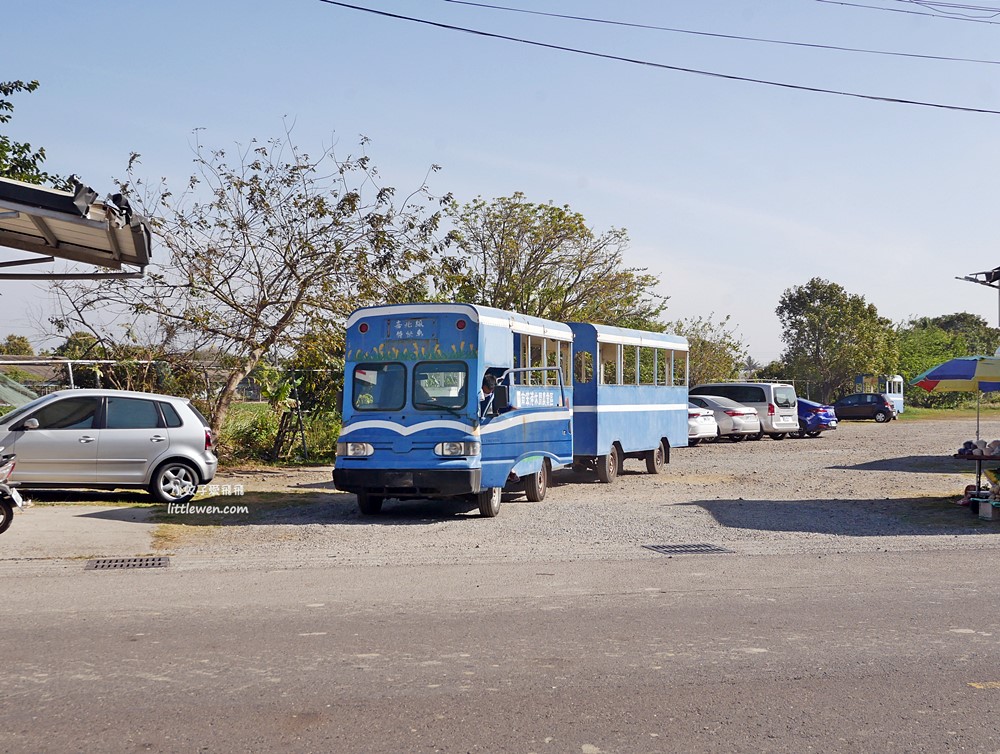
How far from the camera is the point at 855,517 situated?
1506 centimetres

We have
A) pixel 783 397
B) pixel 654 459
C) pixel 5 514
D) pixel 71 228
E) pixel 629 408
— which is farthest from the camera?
pixel 783 397

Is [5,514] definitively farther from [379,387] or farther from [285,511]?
[379,387]

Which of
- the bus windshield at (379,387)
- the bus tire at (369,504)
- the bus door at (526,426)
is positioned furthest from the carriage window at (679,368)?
the bus windshield at (379,387)

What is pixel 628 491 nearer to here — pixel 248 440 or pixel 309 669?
pixel 248 440

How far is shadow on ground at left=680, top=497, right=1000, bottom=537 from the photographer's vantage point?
45.1ft

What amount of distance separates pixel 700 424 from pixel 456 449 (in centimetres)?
1860

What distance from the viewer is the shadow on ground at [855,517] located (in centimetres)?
1373

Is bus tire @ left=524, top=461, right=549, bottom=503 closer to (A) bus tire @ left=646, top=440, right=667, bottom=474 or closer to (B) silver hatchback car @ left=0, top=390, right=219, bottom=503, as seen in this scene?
(B) silver hatchback car @ left=0, top=390, right=219, bottom=503

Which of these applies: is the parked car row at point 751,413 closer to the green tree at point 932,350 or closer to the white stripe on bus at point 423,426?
the white stripe on bus at point 423,426

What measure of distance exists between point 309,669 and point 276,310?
1621 centimetres

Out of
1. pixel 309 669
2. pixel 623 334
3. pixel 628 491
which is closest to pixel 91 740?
→ pixel 309 669

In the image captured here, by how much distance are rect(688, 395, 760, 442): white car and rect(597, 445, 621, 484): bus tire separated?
14.5 meters

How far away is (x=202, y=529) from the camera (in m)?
13.3

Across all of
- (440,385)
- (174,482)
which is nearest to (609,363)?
(440,385)
